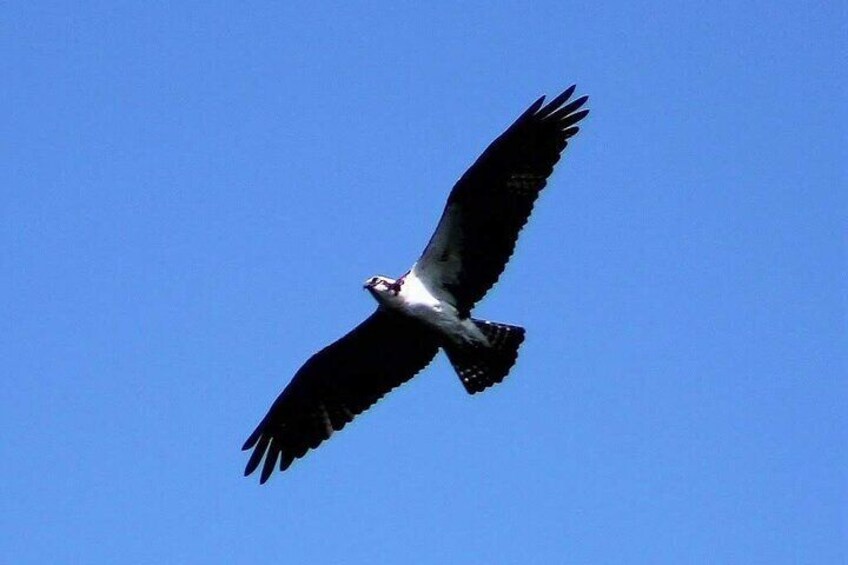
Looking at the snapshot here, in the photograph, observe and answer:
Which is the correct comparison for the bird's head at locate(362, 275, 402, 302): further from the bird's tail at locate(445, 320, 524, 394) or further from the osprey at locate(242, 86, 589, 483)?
the bird's tail at locate(445, 320, 524, 394)

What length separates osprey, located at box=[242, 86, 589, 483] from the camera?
1525 cm

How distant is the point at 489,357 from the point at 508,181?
200cm

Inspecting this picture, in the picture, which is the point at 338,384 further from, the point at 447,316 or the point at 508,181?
the point at 508,181

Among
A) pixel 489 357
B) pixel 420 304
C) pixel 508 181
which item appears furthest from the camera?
pixel 489 357

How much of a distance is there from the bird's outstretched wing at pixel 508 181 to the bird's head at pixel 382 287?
1.84 ft

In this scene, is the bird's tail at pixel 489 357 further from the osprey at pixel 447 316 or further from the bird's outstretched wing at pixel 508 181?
the bird's outstretched wing at pixel 508 181

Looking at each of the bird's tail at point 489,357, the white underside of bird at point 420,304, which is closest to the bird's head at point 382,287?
the white underside of bird at point 420,304

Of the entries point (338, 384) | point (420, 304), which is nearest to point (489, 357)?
point (420, 304)

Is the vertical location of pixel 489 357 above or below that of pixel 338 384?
below

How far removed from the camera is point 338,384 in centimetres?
1688

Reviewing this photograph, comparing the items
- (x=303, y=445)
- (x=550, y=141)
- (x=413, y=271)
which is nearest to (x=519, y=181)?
(x=550, y=141)

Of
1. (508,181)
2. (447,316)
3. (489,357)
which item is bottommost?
(489,357)

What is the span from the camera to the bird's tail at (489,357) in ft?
52.0

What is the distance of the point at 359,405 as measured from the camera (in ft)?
55.4
